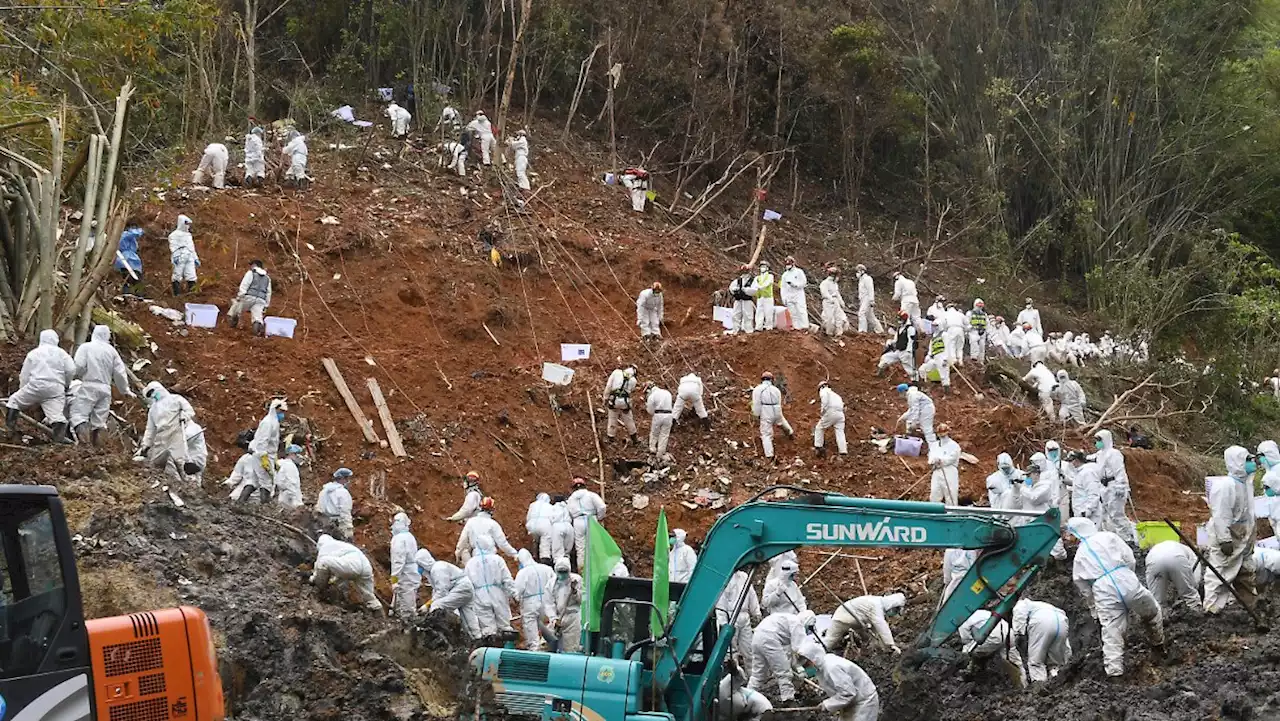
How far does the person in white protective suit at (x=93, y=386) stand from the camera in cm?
1577

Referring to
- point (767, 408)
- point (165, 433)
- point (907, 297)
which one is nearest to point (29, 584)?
point (165, 433)

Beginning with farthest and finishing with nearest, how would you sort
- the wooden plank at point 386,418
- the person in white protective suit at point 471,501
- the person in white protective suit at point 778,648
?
the wooden plank at point 386,418, the person in white protective suit at point 471,501, the person in white protective suit at point 778,648

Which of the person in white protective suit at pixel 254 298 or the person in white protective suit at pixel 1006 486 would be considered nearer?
A: the person in white protective suit at pixel 1006 486

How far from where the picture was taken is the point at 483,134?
2988 centimetres

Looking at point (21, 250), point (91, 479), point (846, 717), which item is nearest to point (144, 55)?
point (21, 250)

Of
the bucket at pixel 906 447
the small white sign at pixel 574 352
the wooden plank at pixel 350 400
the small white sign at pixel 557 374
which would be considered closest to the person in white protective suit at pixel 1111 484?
the bucket at pixel 906 447

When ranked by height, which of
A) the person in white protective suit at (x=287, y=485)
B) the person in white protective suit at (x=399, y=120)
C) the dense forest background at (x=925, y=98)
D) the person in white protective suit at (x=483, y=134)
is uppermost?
the dense forest background at (x=925, y=98)

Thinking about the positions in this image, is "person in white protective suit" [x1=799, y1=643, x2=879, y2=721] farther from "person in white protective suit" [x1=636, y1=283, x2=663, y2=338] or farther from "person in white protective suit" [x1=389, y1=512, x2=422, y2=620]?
"person in white protective suit" [x1=636, y1=283, x2=663, y2=338]

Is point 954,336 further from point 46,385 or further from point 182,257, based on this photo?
point 46,385

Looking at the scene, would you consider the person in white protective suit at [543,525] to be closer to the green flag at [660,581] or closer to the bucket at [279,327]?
the bucket at [279,327]

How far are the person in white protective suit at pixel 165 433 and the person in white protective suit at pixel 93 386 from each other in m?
0.67

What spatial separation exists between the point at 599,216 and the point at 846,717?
2030 centimetres

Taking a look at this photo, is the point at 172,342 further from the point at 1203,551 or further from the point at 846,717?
the point at 1203,551

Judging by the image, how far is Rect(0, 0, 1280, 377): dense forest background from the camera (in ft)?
116
